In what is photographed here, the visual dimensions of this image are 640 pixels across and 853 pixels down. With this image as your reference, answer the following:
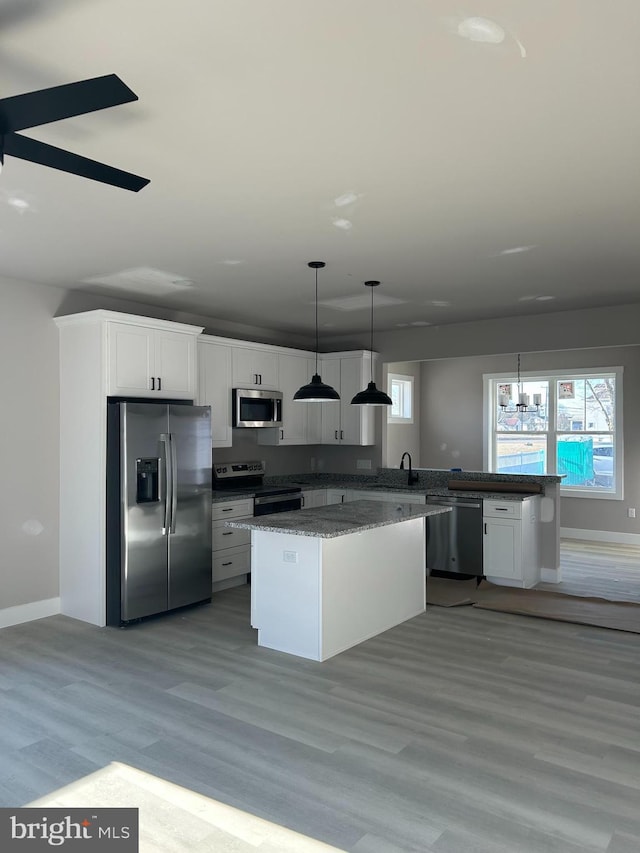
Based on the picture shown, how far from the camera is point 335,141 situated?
99.7 inches

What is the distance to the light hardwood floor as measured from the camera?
5785mm

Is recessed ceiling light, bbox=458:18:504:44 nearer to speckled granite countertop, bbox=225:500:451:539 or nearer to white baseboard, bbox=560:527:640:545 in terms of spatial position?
speckled granite countertop, bbox=225:500:451:539

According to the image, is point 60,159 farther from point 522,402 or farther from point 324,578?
point 522,402

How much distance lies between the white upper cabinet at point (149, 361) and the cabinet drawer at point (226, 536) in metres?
1.19

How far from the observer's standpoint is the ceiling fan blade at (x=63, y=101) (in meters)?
1.64

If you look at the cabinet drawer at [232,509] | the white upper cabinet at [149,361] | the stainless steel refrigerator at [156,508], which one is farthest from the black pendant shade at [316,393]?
the cabinet drawer at [232,509]

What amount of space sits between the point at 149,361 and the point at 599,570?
5.00 meters

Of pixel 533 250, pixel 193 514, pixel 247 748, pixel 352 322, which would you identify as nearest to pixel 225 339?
pixel 352 322

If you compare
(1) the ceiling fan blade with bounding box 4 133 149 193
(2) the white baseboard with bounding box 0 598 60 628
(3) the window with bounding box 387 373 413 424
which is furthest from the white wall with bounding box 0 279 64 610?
(3) the window with bounding box 387 373 413 424

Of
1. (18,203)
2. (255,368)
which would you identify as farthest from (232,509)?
(18,203)

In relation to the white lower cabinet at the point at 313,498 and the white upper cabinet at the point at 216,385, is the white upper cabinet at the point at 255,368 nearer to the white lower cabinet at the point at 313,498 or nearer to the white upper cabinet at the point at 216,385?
the white upper cabinet at the point at 216,385

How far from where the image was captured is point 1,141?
184 cm

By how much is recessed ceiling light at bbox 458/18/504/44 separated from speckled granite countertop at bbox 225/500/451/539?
106 inches

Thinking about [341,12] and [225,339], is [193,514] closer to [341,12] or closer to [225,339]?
[225,339]
